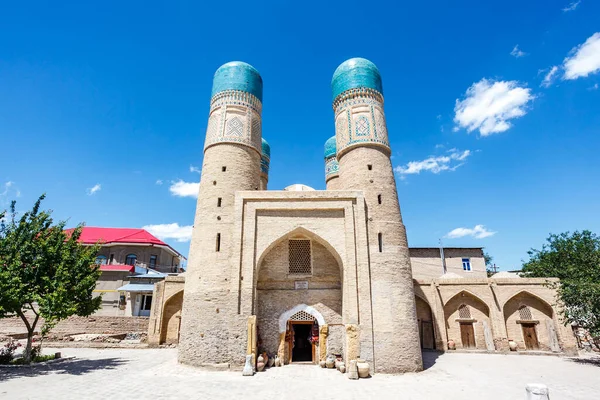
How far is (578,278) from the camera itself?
1636 centimetres

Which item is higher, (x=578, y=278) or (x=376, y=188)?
(x=376, y=188)

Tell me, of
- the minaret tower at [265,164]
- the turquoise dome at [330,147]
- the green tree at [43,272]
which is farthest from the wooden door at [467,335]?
the green tree at [43,272]

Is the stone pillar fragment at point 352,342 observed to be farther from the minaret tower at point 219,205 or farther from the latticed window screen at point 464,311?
the latticed window screen at point 464,311

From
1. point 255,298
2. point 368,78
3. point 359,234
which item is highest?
point 368,78

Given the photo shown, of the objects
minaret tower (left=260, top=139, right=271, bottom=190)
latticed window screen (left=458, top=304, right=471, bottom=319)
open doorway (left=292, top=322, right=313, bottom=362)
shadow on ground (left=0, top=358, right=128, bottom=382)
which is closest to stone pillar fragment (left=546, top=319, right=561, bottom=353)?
latticed window screen (left=458, top=304, right=471, bottom=319)

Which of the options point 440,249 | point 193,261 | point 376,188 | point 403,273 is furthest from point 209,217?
point 440,249

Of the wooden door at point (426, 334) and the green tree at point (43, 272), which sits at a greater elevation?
the green tree at point (43, 272)

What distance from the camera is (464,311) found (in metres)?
19.6

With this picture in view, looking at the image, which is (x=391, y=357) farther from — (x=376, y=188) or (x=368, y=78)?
(x=368, y=78)

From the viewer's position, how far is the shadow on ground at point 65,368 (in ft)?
38.5

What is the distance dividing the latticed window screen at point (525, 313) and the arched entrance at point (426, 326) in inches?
197

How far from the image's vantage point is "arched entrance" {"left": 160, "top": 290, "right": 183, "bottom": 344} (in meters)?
19.8

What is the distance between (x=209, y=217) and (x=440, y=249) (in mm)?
20233

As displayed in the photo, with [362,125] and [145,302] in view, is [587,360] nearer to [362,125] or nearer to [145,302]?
[362,125]
